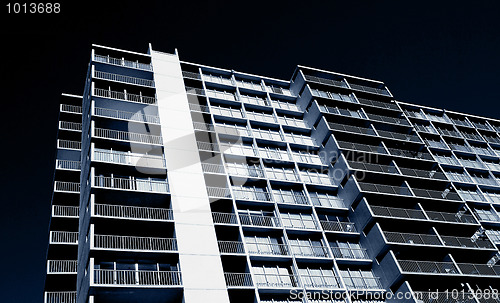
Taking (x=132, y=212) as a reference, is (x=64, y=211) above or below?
above

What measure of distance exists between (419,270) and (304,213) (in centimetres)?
936

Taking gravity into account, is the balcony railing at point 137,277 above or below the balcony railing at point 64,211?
below

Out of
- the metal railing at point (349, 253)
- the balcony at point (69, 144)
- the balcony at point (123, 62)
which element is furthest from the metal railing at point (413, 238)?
the balcony at point (69, 144)

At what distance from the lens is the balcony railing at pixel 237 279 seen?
90.8 ft

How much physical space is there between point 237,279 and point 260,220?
5872 mm

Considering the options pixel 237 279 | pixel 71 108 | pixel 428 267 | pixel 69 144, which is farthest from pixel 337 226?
pixel 71 108

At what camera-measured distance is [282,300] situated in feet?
92.4

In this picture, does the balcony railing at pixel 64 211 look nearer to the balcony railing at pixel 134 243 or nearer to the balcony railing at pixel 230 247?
the balcony railing at pixel 134 243

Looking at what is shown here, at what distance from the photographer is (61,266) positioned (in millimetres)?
31250

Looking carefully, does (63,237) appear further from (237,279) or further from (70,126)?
(237,279)

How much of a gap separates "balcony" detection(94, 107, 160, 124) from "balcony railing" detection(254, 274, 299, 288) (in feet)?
47.7

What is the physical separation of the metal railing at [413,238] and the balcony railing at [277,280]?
326 inches

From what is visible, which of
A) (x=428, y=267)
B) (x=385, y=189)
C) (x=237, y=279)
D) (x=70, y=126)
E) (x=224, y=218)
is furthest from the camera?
(x=70, y=126)

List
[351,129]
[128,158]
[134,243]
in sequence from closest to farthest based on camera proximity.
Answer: [134,243] → [128,158] → [351,129]
